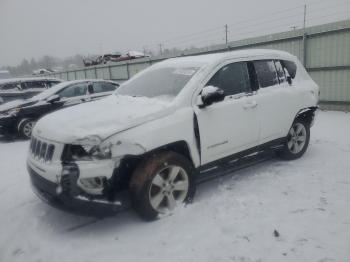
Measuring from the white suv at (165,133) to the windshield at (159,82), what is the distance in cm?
2

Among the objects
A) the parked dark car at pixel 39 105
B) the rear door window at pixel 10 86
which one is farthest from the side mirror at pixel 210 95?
the rear door window at pixel 10 86

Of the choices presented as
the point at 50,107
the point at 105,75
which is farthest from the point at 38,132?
the point at 105,75

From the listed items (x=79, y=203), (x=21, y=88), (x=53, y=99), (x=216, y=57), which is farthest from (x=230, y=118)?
(x=21, y=88)

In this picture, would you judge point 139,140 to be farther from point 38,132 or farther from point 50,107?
point 50,107

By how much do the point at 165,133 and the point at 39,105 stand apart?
253 inches

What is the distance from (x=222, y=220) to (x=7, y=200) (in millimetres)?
2956

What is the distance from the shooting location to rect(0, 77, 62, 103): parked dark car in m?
11.2

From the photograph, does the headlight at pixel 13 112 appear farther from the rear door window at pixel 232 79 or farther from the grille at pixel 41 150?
the rear door window at pixel 232 79

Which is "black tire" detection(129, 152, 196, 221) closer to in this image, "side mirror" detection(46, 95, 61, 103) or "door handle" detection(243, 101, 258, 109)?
A: "door handle" detection(243, 101, 258, 109)

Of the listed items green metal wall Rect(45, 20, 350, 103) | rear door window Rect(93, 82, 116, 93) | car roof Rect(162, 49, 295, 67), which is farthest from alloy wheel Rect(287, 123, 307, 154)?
rear door window Rect(93, 82, 116, 93)

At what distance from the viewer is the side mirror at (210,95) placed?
3.74 metres

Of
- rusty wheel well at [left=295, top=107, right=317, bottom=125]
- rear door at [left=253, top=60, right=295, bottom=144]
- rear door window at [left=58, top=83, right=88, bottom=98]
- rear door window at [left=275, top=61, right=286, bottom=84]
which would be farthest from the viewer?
rear door window at [left=58, top=83, right=88, bottom=98]

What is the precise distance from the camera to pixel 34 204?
423 cm

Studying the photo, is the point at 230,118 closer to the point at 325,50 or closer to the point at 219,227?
the point at 219,227
